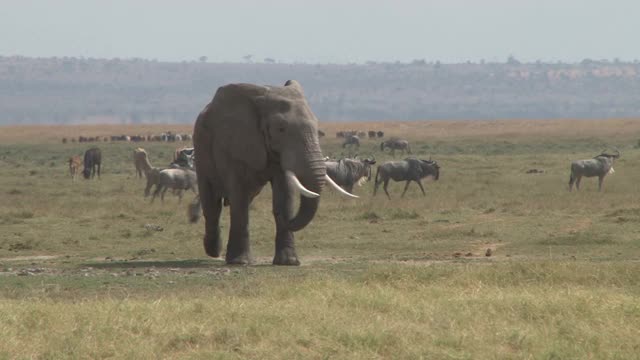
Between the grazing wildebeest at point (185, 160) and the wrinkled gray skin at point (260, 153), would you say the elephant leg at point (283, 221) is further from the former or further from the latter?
the grazing wildebeest at point (185, 160)

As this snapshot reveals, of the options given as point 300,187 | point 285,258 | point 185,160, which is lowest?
point 185,160

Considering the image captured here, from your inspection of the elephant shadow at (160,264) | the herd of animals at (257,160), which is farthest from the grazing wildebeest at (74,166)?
the elephant shadow at (160,264)

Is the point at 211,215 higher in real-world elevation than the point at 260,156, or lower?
lower

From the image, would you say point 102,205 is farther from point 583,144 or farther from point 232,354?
point 583,144

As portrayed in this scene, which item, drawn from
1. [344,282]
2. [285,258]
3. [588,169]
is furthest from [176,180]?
[344,282]

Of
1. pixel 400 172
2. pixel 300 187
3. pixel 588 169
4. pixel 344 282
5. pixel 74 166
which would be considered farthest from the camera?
pixel 74 166

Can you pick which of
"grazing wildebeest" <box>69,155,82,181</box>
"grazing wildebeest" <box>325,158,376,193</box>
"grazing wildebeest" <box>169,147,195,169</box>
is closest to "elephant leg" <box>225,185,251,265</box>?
"grazing wildebeest" <box>325,158,376,193</box>

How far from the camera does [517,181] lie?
37.1 m

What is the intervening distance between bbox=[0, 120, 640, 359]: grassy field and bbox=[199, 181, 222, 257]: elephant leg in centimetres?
53

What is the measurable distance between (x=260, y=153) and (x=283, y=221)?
0.94m

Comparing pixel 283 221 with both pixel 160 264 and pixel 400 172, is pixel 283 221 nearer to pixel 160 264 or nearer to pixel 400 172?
pixel 160 264

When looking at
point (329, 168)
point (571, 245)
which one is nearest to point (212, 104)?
point (571, 245)

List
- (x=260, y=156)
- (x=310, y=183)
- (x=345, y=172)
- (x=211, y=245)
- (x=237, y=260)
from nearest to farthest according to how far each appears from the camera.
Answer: (x=310, y=183) < (x=260, y=156) < (x=237, y=260) < (x=211, y=245) < (x=345, y=172)

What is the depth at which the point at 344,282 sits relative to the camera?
48.4 feet
